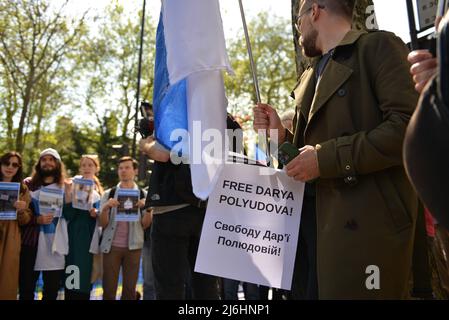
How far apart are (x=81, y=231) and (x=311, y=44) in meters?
4.74

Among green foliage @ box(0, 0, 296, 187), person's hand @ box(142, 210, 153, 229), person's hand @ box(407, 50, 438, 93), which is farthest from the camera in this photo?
green foliage @ box(0, 0, 296, 187)

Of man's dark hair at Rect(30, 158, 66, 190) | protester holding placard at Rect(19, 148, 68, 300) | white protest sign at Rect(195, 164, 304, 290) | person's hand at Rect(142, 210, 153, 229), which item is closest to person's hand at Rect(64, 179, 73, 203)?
man's dark hair at Rect(30, 158, 66, 190)

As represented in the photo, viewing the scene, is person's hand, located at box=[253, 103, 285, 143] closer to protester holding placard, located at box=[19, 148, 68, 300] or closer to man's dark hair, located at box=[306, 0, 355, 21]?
man's dark hair, located at box=[306, 0, 355, 21]

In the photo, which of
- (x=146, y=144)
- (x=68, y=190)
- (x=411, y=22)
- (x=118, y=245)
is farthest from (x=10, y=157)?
(x=411, y=22)

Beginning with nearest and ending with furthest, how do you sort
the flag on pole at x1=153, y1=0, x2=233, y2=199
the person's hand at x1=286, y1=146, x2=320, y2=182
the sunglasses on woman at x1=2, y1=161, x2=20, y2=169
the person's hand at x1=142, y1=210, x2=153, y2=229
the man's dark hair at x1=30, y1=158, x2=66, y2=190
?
1. the person's hand at x1=286, y1=146, x2=320, y2=182
2. the flag on pole at x1=153, y1=0, x2=233, y2=199
3. the sunglasses on woman at x1=2, y1=161, x2=20, y2=169
4. the man's dark hair at x1=30, y1=158, x2=66, y2=190
5. the person's hand at x1=142, y1=210, x2=153, y2=229

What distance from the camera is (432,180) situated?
4.67ft

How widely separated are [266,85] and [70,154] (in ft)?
40.7

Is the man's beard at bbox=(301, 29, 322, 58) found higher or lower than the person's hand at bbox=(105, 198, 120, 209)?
higher

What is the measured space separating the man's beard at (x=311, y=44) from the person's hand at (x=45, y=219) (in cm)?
441

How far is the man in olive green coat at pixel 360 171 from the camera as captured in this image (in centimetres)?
218

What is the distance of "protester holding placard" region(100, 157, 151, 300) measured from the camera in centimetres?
668

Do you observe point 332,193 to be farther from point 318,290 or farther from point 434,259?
point 434,259

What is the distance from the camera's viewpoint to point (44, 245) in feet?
20.4
